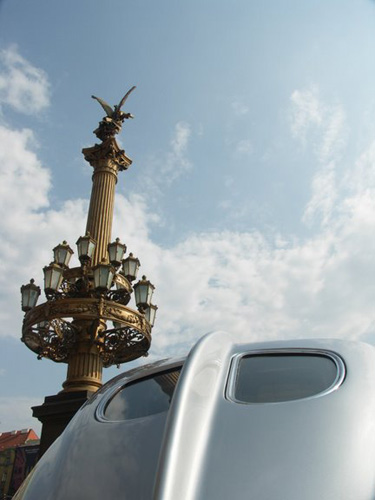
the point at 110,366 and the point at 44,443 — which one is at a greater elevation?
the point at 110,366

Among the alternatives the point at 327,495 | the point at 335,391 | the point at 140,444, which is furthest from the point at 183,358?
the point at 327,495

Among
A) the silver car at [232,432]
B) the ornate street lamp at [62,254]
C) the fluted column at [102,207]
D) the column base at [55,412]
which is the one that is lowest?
the silver car at [232,432]

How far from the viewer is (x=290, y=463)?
1953 millimetres

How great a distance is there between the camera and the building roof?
57184mm

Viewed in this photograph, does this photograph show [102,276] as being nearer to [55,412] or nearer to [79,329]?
[79,329]

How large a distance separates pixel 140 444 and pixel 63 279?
870 cm

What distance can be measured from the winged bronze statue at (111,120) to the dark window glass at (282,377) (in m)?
12.4

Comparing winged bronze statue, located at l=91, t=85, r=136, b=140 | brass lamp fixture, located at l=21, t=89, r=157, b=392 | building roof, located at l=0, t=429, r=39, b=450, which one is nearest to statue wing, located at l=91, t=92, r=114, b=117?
winged bronze statue, located at l=91, t=85, r=136, b=140

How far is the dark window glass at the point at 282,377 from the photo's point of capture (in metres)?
2.32

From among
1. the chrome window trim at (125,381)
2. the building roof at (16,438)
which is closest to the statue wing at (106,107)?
the chrome window trim at (125,381)

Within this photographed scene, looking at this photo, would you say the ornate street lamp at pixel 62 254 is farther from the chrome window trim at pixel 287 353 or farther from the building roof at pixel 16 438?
the building roof at pixel 16 438

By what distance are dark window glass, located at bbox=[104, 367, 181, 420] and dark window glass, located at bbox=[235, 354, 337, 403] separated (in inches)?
14.1

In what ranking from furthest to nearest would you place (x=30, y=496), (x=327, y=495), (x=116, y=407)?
1. (x=116, y=407)
2. (x=30, y=496)
3. (x=327, y=495)

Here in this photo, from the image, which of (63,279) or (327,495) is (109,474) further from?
(63,279)
